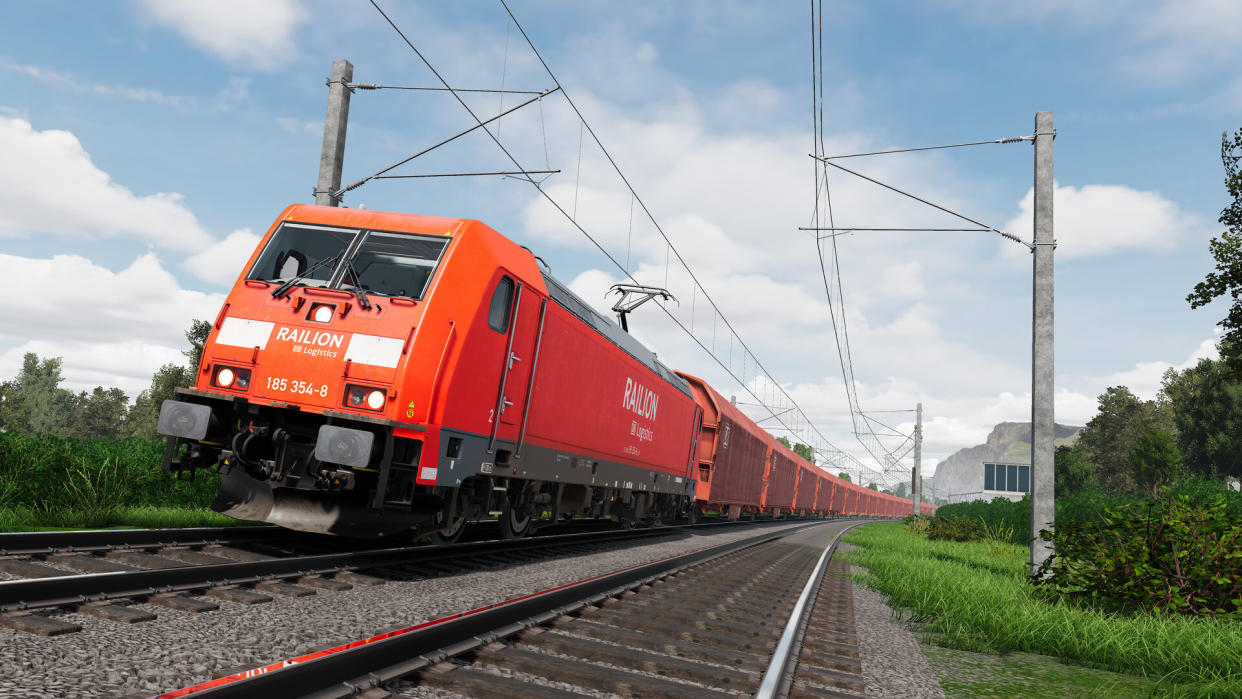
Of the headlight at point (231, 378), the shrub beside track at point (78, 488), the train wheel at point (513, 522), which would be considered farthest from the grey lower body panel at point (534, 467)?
the shrub beside track at point (78, 488)

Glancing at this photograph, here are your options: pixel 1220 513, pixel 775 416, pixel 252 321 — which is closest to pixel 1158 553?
pixel 1220 513

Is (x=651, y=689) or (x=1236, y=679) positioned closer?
(x=651, y=689)

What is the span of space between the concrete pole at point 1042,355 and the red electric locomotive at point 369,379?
660cm

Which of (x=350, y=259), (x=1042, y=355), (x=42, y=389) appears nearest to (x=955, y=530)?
(x=1042, y=355)

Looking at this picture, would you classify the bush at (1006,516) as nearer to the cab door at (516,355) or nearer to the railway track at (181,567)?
the cab door at (516,355)

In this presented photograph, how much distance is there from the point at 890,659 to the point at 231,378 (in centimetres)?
609

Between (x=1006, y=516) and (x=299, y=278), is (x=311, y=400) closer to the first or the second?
(x=299, y=278)

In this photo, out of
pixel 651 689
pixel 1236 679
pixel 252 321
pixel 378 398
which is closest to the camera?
pixel 651 689

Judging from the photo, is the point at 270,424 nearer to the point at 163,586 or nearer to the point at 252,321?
the point at 252,321

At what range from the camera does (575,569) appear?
8.90 m

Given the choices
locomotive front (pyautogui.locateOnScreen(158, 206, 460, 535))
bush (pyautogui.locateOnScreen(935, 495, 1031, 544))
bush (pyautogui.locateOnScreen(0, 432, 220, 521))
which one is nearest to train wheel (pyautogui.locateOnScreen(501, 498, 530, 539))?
locomotive front (pyautogui.locateOnScreen(158, 206, 460, 535))

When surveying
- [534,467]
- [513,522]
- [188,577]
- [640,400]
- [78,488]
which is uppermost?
[640,400]

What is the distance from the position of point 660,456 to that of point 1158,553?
9.48 metres

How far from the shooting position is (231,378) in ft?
24.0
